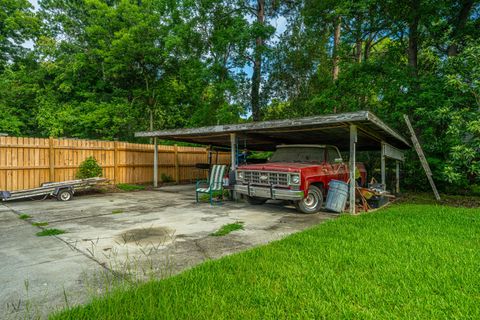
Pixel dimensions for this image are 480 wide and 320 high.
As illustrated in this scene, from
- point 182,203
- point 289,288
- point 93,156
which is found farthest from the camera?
point 93,156

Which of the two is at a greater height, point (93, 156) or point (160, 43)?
point (160, 43)

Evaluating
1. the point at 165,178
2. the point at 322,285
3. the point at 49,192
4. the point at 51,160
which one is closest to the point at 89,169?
the point at 51,160

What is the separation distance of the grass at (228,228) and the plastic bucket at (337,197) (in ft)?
9.20

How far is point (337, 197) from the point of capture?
7.25 m

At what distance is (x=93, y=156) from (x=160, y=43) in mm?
11878

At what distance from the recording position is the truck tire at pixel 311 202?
23.7 feet

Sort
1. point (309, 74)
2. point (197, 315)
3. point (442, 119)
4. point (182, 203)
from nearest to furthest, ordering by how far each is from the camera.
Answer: point (197, 315) → point (182, 203) → point (442, 119) → point (309, 74)

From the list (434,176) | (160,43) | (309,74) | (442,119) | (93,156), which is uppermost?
(160,43)

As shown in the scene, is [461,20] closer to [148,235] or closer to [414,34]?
[414,34]

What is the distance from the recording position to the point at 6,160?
916 cm

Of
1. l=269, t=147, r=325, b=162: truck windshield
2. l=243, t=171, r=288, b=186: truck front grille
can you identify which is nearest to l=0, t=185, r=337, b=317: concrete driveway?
l=243, t=171, r=288, b=186: truck front grille

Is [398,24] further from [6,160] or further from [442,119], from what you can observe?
[6,160]

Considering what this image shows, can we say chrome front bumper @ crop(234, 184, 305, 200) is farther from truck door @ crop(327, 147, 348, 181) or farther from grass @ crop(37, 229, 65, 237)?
grass @ crop(37, 229, 65, 237)

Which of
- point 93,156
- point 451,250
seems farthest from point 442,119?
point 93,156
